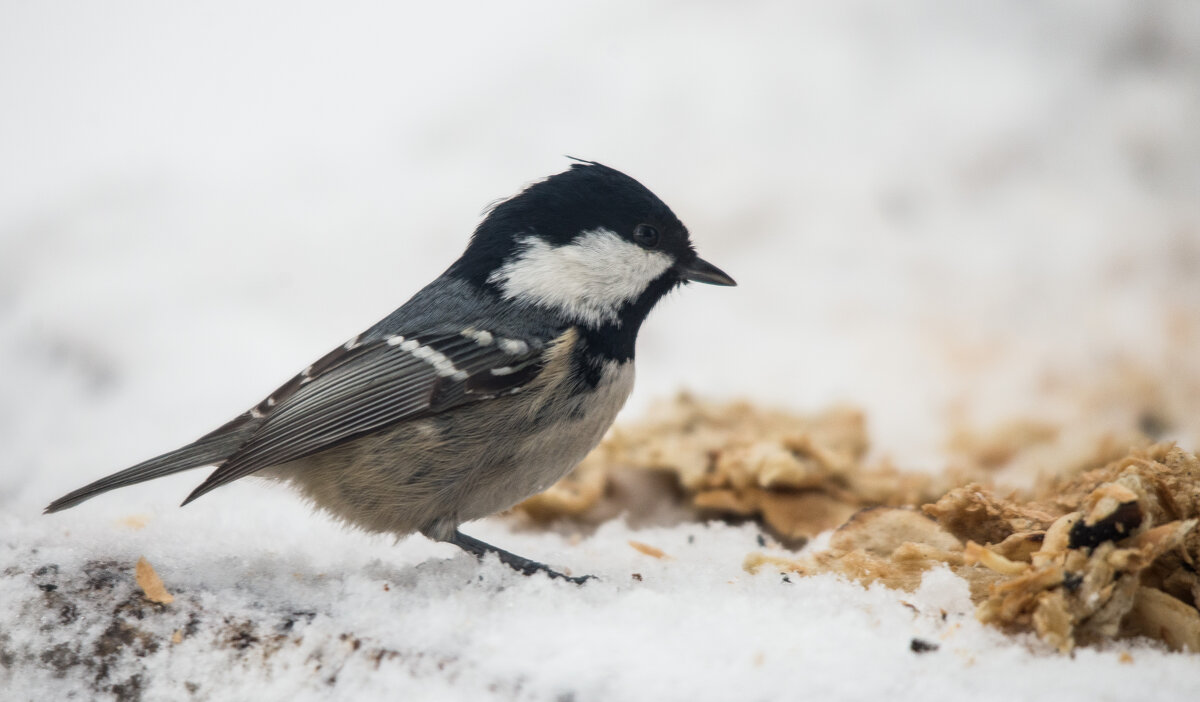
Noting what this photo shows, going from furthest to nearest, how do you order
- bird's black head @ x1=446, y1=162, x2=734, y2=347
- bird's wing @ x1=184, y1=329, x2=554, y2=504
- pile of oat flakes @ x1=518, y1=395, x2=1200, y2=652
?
bird's black head @ x1=446, y1=162, x2=734, y2=347 < bird's wing @ x1=184, y1=329, x2=554, y2=504 < pile of oat flakes @ x1=518, y1=395, x2=1200, y2=652

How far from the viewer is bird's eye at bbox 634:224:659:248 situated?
1.54 m

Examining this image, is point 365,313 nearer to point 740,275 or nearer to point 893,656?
point 740,275

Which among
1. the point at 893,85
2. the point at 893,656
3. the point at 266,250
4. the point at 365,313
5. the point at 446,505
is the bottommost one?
the point at 893,656

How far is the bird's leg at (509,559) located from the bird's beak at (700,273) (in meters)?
0.53

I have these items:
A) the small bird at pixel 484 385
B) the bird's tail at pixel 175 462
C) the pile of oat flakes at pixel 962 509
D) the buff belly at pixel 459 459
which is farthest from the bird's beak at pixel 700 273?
the bird's tail at pixel 175 462

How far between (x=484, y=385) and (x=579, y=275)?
0.24 metres

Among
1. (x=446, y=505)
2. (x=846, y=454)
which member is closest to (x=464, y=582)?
(x=446, y=505)

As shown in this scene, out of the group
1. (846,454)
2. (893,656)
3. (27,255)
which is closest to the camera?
(893,656)

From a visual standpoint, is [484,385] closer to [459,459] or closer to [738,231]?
[459,459]

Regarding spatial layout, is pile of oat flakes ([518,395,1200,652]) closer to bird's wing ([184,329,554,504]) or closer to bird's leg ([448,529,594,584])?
bird's leg ([448,529,594,584])

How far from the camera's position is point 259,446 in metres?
1.41

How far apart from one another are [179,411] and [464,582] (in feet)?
4.54

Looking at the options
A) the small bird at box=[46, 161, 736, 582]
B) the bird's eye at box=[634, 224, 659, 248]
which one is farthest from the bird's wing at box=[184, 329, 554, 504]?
the bird's eye at box=[634, 224, 659, 248]

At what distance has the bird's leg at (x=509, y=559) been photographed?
142 centimetres
